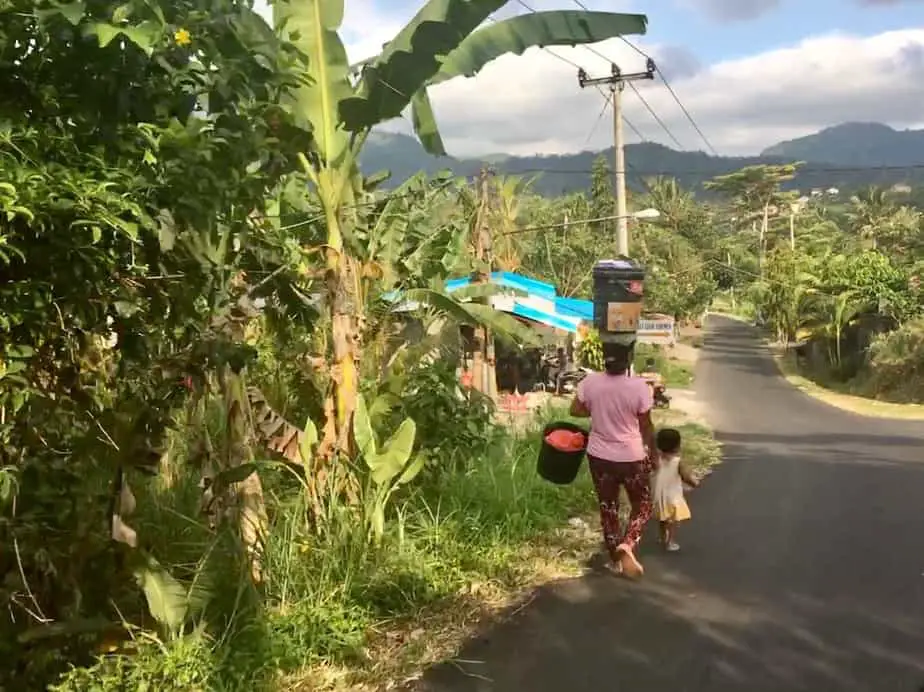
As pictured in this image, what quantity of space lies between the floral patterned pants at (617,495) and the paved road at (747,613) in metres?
0.31

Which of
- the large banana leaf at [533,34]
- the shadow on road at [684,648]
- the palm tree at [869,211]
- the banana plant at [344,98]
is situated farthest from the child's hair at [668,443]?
the palm tree at [869,211]

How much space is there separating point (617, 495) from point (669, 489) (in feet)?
2.52

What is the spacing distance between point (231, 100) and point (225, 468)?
2.45 meters

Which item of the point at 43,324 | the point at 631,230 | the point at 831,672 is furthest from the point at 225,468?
Answer: the point at 631,230

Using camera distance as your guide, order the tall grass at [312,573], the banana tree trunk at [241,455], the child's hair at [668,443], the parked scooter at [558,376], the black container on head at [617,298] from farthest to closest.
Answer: the parked scooter at [558,376]
the black container on head at [617,298]
the child's hair at [668,443]
the banana tree trunk at [241,455]
the tall grass at [312,573]

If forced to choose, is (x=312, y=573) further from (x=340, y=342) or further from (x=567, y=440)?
(x=567, y=440)

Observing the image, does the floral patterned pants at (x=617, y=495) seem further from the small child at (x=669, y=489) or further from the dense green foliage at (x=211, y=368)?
the dense green foliage at (x=211, y=368)

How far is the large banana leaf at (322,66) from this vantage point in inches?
226

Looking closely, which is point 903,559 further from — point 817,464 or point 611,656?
point 817,464

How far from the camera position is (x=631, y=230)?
4691 cm

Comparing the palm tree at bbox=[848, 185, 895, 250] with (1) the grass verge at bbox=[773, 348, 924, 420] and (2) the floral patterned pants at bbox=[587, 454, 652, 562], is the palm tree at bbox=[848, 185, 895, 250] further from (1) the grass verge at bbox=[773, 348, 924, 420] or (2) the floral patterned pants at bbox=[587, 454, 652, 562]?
(2) the floral patterned pants at bbox=[587, 454, 652, 562]

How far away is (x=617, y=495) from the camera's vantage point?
6.03 metres

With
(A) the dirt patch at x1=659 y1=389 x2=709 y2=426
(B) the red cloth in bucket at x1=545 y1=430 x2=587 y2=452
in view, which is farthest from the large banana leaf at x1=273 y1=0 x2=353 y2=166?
(A) the dirt patch at x1=659 y1=389 x2=709 y2=426

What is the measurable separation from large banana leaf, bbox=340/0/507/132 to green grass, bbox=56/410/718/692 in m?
2.66
